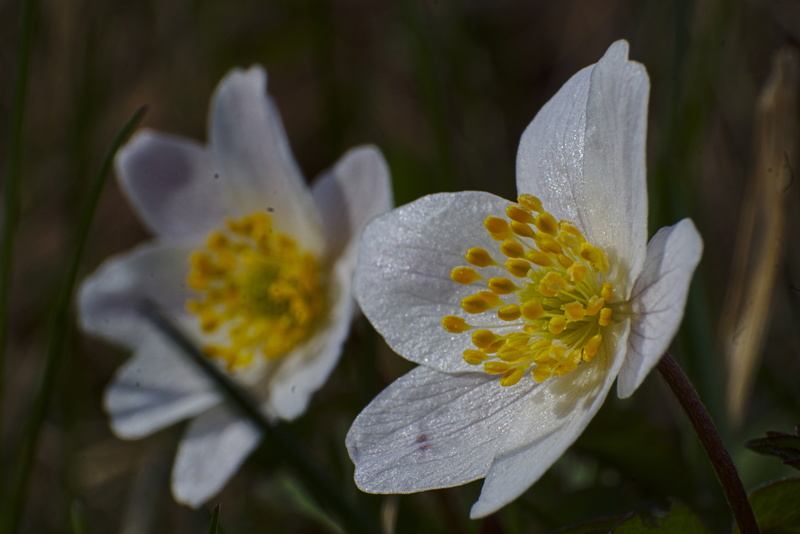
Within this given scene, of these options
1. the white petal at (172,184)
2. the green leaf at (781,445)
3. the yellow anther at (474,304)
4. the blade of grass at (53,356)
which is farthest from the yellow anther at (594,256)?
the white petal at (172,184)

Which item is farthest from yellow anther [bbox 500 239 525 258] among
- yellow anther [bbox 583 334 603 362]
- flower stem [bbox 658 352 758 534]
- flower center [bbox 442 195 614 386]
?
flower stem [bbox 658 352 758 534]

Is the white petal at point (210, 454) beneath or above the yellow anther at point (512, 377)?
beneath

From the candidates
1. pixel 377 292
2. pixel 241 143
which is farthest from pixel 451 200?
pixel 241 143

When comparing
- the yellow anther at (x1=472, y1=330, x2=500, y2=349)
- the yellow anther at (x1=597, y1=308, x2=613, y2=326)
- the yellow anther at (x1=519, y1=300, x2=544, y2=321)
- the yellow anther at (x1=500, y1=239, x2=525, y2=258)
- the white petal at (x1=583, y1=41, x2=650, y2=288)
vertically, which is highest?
the white petal at (x1=583, y1=41, x2=650, y2=288)

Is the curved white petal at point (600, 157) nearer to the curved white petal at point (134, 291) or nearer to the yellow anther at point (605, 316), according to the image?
the yellow anther at point (605, 316)

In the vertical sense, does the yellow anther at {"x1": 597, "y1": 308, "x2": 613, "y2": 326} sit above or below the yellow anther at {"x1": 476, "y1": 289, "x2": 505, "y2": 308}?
above

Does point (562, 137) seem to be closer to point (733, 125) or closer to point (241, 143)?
point (241, 143)

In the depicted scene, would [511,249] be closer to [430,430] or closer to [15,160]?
[430,430]

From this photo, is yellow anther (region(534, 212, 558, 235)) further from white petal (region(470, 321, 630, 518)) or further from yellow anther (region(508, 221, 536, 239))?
white petal (region(470, 321, 630, 518))
